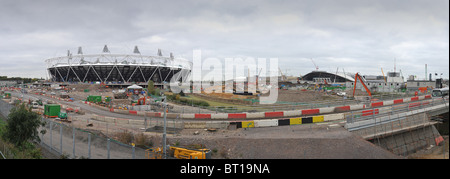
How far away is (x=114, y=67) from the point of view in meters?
79.1

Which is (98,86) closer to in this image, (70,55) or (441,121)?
(70,55)

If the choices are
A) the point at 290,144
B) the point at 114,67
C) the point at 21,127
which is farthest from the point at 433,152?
the point at 114,67

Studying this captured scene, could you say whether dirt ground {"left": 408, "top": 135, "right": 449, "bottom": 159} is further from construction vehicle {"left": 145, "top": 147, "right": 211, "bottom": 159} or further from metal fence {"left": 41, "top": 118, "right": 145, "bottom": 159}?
metal fence {"left": 41, "top": 118, "right": 145, "bottom": 159}

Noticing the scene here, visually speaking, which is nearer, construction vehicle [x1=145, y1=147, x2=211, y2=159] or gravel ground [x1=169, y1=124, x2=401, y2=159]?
construction vehicle [x1=145, y1=147, x2=211, y2=159]

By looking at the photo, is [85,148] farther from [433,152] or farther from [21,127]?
[433,152]

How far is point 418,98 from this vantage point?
30828 millimetres

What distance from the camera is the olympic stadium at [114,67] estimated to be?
79569mm

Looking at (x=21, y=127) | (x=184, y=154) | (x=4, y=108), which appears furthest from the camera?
(x=4, y=108)

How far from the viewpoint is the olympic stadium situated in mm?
79569

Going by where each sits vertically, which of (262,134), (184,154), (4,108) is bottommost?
(184,154)

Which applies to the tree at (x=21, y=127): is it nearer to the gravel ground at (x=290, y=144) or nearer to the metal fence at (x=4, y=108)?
the gravel ground at (x=290, y=144)

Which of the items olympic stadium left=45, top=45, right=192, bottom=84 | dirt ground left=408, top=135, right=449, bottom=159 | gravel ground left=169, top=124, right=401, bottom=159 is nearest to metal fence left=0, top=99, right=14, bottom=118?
gravel ground left=169, top=124, right=401, bottom=159
